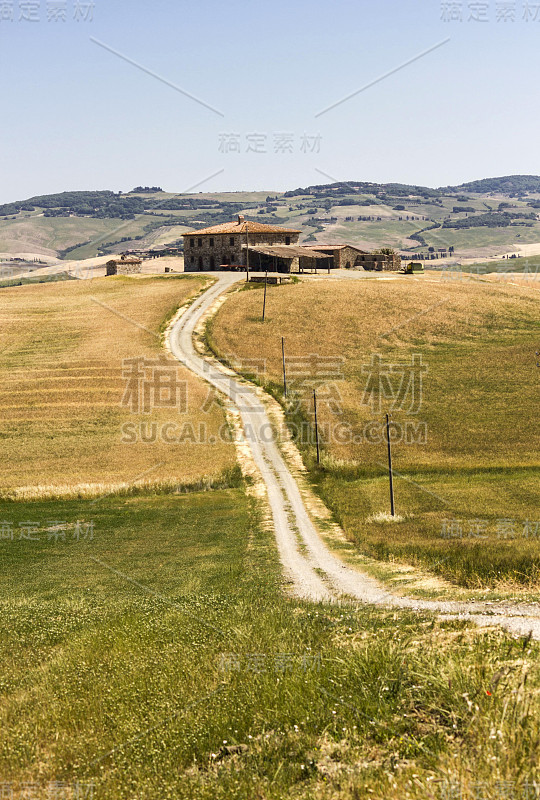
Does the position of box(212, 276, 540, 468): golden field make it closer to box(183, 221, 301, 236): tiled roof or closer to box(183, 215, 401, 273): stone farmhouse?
box(183, 215, 401, 273): stone farmhouse

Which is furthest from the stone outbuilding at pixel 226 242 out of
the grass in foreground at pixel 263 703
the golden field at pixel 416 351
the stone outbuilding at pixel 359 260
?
the grass in foreground at pixel 263 703

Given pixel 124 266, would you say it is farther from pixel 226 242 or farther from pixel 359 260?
pixel 359 260

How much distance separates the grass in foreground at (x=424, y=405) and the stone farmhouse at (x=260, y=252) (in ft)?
60.8

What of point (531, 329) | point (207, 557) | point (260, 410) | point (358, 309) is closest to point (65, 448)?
point (260, 410)

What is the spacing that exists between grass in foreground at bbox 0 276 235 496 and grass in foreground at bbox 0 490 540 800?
1158 inches

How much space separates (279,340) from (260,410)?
23249 millimetres

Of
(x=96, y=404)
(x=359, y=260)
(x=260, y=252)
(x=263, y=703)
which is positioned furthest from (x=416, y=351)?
(x=263, y=703)

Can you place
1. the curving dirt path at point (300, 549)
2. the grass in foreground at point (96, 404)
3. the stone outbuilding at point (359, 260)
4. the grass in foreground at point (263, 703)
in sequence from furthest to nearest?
1. the stone outbuilding at point (359, 260)
2. the grass in foreground at point (96, 404)
3. the curving dirt path at point (300, 549)
4. the grass in foreground at point (263, 703)

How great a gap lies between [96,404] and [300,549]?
39.5 metres

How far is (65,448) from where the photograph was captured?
2281 inches

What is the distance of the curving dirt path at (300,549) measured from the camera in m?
20.2

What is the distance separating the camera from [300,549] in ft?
113

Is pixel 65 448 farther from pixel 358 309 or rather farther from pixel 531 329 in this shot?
pixel 531 329

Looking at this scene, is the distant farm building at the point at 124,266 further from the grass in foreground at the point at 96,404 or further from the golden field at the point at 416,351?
the golden field at the point at 416,351
